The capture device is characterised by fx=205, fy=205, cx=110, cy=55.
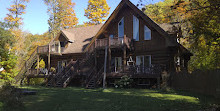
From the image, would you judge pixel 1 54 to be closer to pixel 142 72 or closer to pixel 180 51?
pixel 142 72

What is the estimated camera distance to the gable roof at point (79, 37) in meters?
29.5

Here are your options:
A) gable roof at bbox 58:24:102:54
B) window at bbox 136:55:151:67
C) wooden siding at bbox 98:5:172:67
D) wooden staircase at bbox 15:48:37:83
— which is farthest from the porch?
window at bbox 136:55:151:67

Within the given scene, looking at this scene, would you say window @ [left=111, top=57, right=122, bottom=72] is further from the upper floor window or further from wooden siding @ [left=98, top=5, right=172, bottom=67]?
the upper floor window

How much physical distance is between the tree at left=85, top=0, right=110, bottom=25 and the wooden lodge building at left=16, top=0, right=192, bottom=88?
1735 cm

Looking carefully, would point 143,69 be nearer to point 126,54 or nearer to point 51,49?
point 126,54

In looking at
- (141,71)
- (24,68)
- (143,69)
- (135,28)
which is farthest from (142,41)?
(24,68)

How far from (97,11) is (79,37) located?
15499 millimetres

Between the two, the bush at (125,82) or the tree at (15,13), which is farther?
the tree at (15,13)

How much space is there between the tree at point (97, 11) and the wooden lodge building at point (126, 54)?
17.3 meters

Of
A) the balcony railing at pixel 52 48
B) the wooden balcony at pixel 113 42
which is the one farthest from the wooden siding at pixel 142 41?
the balcony railing at pixel 52 48

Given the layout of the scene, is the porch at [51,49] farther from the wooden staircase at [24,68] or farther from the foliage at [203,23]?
the foliage at [203,23]

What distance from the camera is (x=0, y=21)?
120 feet

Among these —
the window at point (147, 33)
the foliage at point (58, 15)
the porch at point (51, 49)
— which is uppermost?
the foliage at point (58, 15)

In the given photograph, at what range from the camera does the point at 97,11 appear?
46.1 metres
